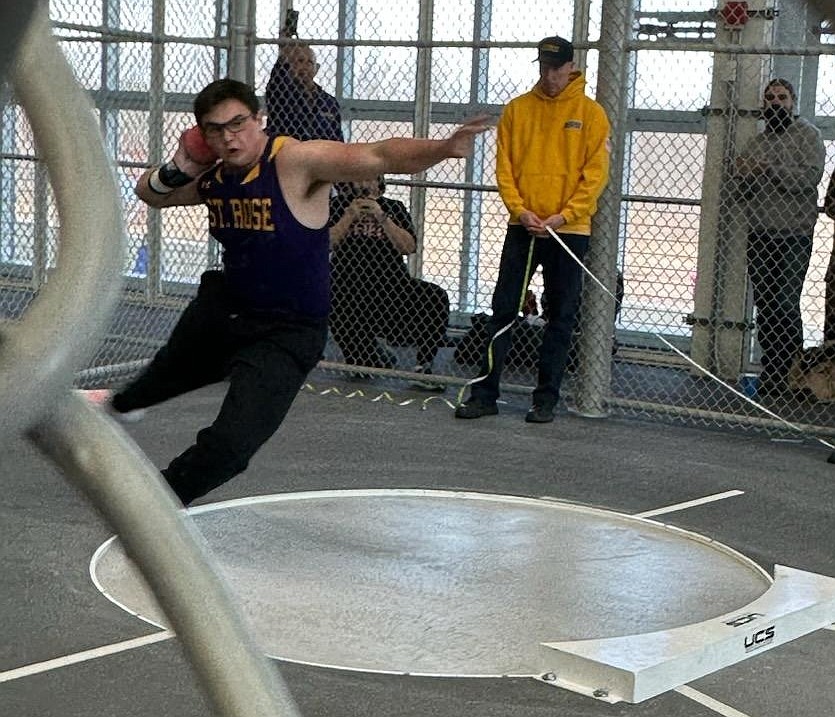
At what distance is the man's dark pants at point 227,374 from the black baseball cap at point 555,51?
141 inches

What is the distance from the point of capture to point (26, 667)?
4613 mm

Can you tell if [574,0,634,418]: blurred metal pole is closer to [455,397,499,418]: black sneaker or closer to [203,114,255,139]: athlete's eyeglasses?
[455,397,499,418]: black sneaker

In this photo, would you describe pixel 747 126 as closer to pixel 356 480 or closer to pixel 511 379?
pixel 511 379

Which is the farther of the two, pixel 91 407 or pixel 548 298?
pixel 548 298

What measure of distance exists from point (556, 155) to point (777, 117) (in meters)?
1.74

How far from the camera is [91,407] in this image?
2.08 feet

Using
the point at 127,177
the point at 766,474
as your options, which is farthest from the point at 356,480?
the point at 127,177

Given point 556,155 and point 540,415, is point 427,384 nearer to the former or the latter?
point 540,415

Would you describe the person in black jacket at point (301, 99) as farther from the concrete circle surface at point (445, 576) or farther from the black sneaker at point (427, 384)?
the concrete circle surface at point (445, 576)

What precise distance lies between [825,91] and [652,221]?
1.64 m

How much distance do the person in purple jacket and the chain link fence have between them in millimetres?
3757

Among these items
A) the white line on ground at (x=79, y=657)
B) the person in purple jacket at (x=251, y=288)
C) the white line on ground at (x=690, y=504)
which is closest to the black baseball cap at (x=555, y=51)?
the white line on ground at (x=690, y=504)

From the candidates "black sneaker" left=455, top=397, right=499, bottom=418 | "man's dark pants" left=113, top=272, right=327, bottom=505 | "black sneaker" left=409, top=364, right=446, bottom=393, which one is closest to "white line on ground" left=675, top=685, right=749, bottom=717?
"man's dark pants" left=113, top=272, right=327, bottom=505

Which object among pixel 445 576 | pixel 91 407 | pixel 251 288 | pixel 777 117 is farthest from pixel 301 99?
pixel 91 407
